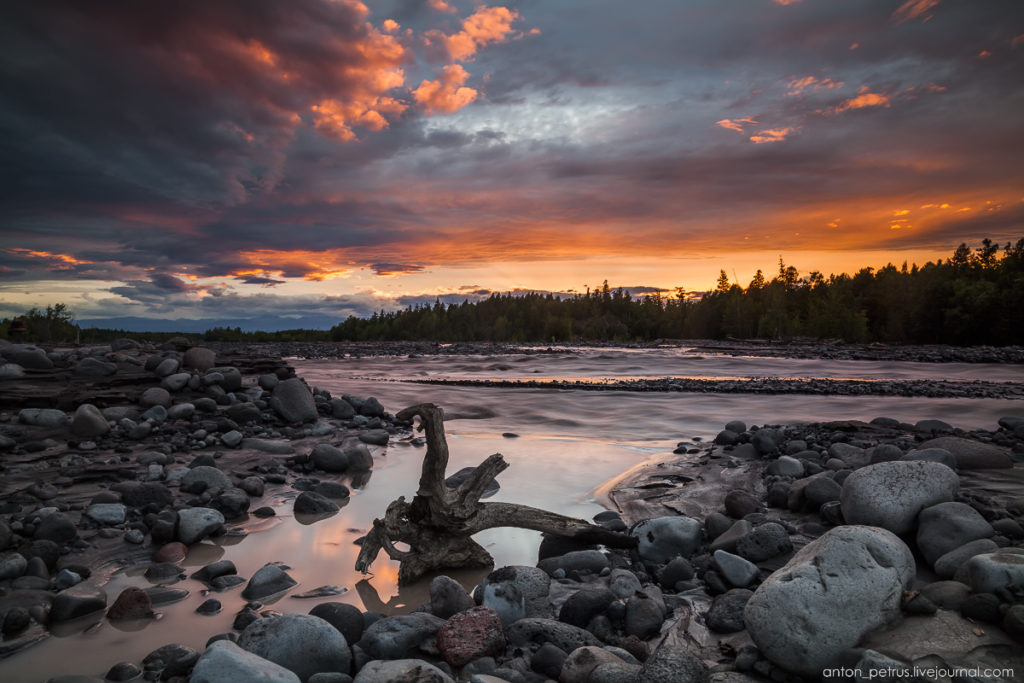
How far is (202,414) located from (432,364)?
64.2 ft

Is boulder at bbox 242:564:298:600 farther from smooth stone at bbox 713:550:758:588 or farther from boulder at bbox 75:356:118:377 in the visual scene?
boulder at bbox 75:356:118:377

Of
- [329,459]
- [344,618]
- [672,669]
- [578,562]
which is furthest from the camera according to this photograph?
[329,459]

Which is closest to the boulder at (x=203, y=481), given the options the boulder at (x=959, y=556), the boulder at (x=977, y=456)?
the boulder at (x=959, y=556)

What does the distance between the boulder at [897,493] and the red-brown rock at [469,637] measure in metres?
2.77

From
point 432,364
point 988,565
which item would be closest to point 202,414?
point 988,565

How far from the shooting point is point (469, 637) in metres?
2.88

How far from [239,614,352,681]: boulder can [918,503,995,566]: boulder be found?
362 centimetres

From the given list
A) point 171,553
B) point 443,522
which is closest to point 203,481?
point 171,553

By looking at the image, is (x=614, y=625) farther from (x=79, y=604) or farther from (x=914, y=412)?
(x=914, y=412)

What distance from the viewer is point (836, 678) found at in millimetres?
2340

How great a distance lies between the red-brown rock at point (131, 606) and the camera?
3336 millimetres

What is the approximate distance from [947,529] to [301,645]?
12.9 feet

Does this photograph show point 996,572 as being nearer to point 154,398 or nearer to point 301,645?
point 301,645

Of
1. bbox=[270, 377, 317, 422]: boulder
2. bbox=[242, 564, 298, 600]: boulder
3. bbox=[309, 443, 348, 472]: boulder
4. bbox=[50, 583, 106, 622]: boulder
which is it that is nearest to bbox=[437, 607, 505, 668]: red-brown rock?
bbox=[242, 564, 298, 600]: boulder
